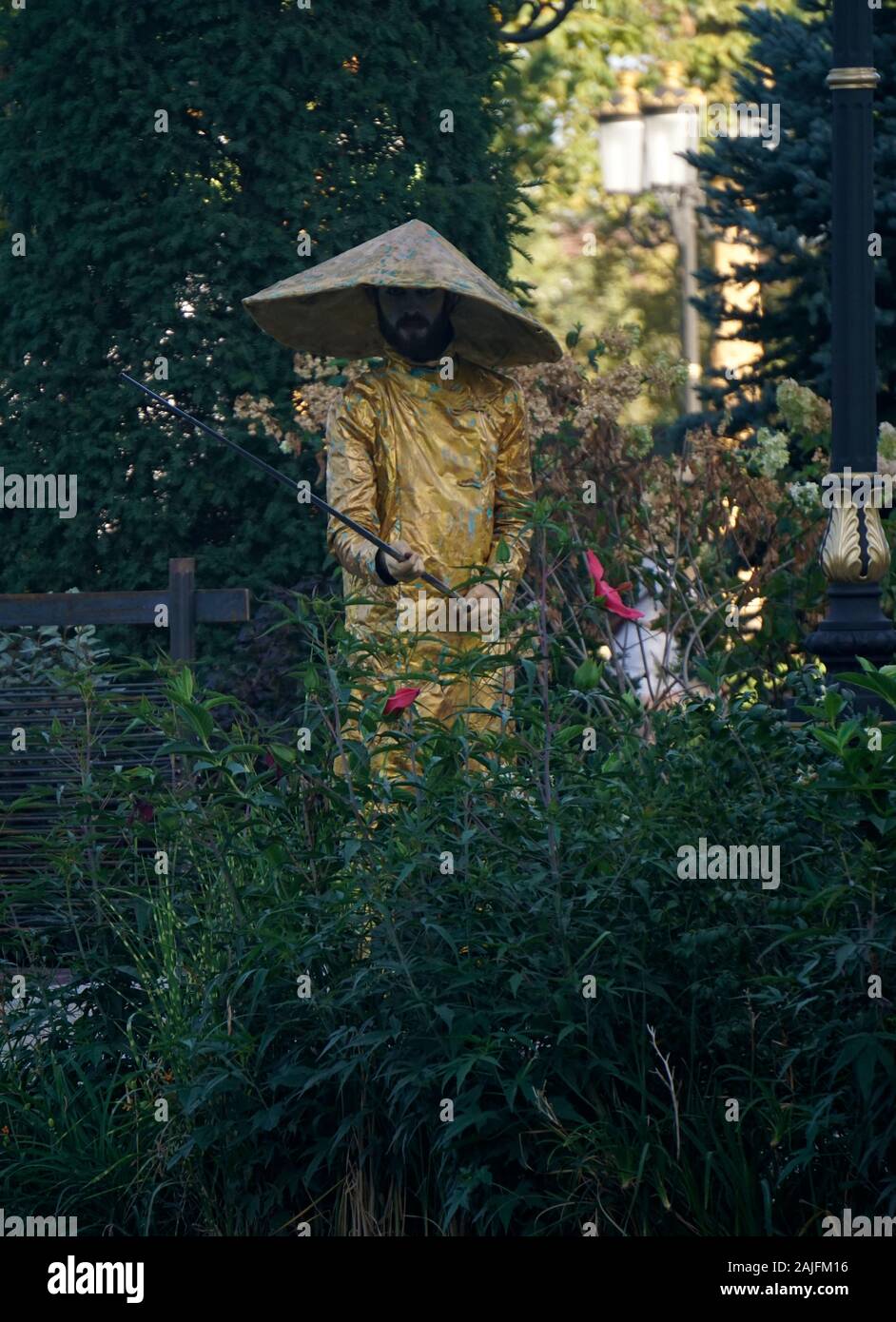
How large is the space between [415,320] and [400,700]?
5.66 ft

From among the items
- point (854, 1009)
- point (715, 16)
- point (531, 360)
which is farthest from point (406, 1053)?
point (715, 16)

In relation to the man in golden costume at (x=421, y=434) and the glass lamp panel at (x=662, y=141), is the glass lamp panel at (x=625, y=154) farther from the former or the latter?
the man in golden costume at (x=421, y=434)

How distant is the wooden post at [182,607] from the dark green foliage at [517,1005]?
279 centimetres

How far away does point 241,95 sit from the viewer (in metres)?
9.35

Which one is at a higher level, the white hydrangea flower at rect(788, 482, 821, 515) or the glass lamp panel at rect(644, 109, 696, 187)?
the glass lamp panel at rect(644, 109, 696, 187)

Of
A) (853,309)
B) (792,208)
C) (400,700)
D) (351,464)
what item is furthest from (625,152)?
(400,700)

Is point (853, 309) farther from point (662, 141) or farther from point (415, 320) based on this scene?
point (662, 141)

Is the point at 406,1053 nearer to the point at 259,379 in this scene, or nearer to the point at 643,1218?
the point at 643,1218

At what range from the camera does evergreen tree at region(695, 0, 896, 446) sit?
10562mm

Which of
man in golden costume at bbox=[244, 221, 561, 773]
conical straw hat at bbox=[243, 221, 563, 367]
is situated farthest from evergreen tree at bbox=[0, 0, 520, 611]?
man in golden costume at bbox=[244, 221, 561, 773]

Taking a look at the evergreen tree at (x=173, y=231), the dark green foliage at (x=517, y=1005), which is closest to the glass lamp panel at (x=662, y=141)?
the evergreen tree at (x=173, y=231)

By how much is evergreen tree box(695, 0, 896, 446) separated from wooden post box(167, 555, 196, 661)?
4562mm

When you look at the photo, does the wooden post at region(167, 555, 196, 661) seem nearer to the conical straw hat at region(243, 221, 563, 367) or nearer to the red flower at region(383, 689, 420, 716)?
the conical straw hat at region(243, 221, 563, 367)

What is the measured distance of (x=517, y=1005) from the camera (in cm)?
388
